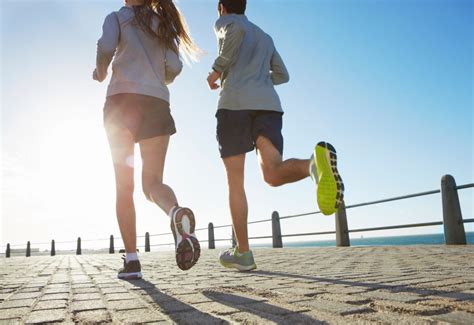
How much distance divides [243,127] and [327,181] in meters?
1.20

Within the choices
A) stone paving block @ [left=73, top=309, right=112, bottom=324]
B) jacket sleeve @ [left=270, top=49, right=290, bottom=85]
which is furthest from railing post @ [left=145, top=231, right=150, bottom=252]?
stone paving block @ [left=73, top=309, right=112, bottom=324]

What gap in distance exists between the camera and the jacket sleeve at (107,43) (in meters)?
3.01

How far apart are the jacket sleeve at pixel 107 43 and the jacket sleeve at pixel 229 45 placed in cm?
84

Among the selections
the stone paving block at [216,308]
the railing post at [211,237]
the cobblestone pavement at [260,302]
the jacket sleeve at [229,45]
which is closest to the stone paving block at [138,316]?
the cobblestone pavement at [260,302]

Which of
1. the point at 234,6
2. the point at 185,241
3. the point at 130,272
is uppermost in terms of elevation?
the point at 234,6

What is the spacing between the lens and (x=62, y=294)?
2377 mm

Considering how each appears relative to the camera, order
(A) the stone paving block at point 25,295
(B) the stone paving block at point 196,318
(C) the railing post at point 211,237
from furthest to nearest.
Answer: (C) the railing post at point 211,237 < (A) the stone paving block at point 25,295 < (B) the stone paving block at point 196,318

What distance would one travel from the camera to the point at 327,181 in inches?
95.3

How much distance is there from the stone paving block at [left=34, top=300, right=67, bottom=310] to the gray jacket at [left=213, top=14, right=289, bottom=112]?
2.02m

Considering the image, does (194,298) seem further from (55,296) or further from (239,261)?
(239,261)

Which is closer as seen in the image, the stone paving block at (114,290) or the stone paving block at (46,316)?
the stone paving block at (46,316)

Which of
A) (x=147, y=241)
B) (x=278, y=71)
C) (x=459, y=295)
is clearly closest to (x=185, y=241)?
(x=459, y=295)

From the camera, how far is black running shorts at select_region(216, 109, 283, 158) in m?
3.41

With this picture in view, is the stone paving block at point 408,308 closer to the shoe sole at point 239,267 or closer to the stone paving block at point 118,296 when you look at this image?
the stone paving block at point 118,296
